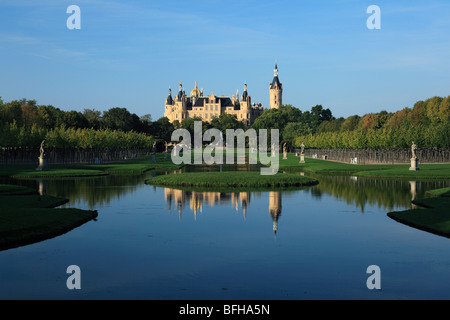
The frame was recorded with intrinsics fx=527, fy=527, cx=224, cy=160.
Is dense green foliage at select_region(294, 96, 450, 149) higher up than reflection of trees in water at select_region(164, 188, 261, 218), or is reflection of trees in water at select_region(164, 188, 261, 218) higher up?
dense green foliage at select_region(294, 96, 450, 149)

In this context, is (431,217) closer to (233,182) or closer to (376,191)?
(376,191)

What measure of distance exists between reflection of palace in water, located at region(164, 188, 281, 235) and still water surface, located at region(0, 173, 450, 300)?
0.19 metres

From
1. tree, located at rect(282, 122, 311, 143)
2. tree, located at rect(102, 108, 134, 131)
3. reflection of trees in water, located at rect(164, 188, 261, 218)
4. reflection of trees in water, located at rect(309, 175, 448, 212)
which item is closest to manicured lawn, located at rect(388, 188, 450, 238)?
reflection of trees in water, located at rect(309, 175, 448, 212)

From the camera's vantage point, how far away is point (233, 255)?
19922mm

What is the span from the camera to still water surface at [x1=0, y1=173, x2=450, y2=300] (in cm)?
1558

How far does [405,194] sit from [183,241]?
77.9ft

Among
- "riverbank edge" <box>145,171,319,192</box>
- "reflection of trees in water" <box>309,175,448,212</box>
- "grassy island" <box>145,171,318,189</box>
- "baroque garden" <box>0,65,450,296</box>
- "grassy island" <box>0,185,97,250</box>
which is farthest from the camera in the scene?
"grassy island" <box>145,171,318,189</box>

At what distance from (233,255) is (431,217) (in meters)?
12.6

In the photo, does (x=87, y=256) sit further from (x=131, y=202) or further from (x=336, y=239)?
(x=131, y=202)

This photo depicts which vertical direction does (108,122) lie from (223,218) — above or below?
above

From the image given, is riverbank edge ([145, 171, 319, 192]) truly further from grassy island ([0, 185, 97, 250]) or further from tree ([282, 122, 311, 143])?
tree ([282, 122, 311, 143])

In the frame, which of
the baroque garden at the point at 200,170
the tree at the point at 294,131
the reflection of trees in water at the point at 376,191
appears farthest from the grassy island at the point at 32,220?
the tree at the point at 294,131
